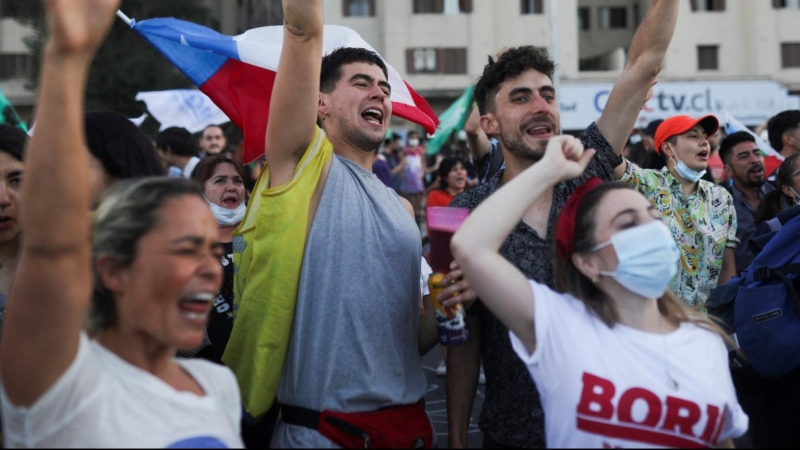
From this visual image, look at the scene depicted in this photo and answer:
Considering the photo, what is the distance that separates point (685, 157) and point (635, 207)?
3161 mm

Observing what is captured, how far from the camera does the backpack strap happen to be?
4047 mm

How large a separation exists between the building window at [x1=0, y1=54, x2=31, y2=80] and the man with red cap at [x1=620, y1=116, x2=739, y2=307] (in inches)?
1618

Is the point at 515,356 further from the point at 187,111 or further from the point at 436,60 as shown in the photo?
the point at 436,60

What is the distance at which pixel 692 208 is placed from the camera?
18.2 ft

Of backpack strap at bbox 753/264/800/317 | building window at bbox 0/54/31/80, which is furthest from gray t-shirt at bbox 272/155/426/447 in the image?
building window at bbox 0/54/31/80

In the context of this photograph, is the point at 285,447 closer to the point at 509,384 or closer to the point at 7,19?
the point at 509,384

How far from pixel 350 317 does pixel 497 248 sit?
0.62 m

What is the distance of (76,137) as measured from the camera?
6.72ft

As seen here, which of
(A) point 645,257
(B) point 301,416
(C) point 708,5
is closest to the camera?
(A) point 645,257

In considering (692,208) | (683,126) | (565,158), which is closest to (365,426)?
(565,158)

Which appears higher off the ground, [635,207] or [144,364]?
[635,207]

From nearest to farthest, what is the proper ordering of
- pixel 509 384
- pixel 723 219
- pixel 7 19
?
pixel 509 384 → pixel 723 219 → pixel 7 19

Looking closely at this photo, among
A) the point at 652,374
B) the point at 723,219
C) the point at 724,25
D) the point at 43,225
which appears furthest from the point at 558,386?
the point at 724,25

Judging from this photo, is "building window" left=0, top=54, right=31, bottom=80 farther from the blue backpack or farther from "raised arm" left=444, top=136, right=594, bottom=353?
"raised arm" left=444, top=136, right=594, bottom=353
